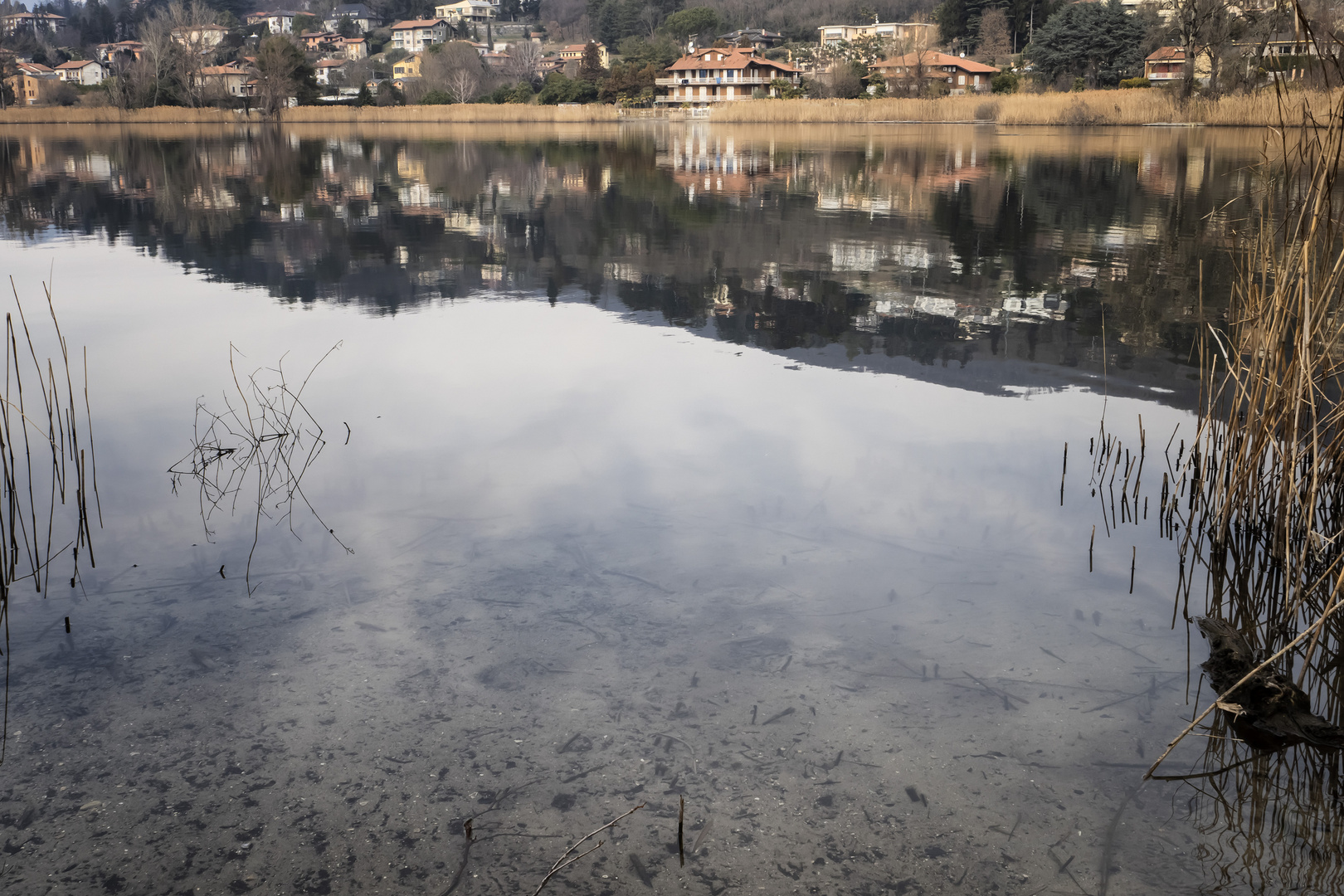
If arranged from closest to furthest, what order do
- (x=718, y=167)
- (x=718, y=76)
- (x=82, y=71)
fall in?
(x=718, y=167)
(x=718, y=76)
(x=82, y=71)

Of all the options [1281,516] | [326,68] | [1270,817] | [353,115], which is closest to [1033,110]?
[353,115]

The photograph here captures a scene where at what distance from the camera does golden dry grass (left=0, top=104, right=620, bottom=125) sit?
48469 mm

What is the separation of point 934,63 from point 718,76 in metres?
18.6

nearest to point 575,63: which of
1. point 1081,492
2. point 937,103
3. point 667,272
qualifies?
point 937,103

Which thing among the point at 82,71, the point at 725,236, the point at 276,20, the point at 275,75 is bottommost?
the point at 725,236

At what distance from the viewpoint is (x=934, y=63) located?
202 ft

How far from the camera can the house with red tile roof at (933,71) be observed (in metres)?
53.2

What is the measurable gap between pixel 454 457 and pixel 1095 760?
2.98 meters

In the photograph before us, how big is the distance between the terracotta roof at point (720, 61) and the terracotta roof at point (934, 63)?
13.2 meters

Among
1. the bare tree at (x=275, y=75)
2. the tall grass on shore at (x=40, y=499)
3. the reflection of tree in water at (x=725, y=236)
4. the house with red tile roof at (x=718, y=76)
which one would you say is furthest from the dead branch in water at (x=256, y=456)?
the house with red tile roof at (x=718, y=76)

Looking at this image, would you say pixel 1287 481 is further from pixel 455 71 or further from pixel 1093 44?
pixel 455 71

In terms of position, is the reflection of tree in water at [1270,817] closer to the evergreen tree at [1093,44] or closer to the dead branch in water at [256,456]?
the dead branch in water at [256,456]

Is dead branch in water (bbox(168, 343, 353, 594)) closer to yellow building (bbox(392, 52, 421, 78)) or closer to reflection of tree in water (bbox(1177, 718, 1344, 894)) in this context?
reflection of tree in water (bbox(1177, 718, 1344, 894))

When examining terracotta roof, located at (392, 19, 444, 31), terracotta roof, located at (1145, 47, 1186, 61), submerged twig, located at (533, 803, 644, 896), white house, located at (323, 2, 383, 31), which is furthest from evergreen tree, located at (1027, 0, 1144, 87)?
white house, located at (323, 2, 383, 31)
